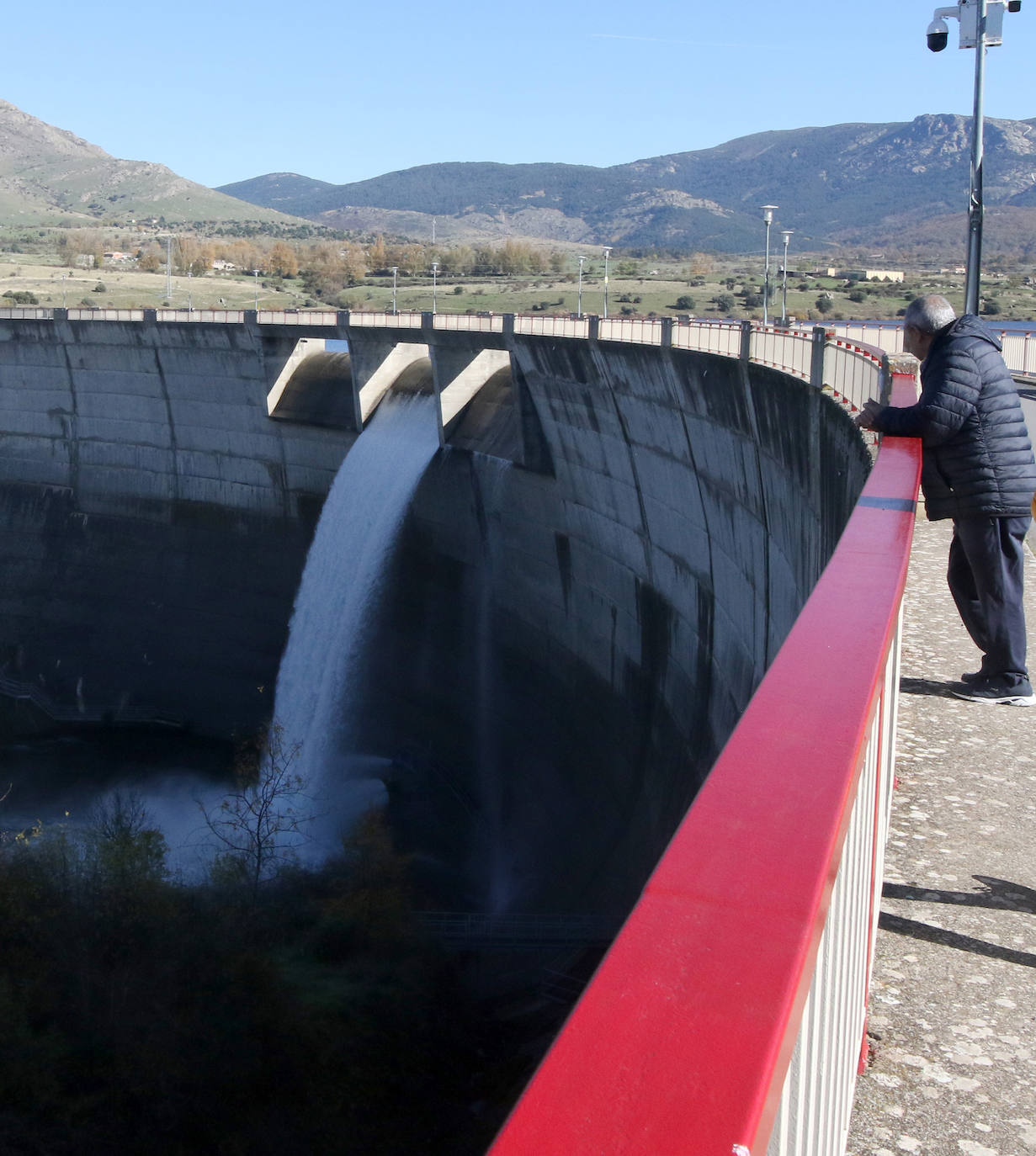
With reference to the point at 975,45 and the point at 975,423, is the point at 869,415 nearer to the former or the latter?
the point at 975,423

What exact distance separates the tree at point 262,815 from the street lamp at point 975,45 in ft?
51.4

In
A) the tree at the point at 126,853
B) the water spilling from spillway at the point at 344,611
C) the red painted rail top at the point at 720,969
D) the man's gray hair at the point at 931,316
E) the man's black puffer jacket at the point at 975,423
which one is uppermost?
the man's gray hair at the point at 931,316

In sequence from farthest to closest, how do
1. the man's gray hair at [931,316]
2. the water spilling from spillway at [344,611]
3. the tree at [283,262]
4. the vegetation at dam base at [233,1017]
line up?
the tree at [283,262], the water spilling from spillway at [344,611], the vegetation at dam base at [233,1017], the man's gray hair at [931,316]

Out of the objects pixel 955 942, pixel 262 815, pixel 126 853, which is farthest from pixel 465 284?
pixel 955 942

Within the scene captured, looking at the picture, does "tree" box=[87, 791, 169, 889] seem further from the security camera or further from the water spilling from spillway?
the security camera

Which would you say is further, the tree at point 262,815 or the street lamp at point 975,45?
the tree at point 262,815

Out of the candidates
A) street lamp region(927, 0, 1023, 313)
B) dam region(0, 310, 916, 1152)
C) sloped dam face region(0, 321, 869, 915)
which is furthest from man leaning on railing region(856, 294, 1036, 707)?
street lamp region(927, 0, 1023, 313)

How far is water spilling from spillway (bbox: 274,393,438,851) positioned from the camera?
26859mm

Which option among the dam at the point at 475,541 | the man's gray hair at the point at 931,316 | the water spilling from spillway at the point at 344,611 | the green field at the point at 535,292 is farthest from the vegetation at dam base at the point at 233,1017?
the green field at the point at 535,292

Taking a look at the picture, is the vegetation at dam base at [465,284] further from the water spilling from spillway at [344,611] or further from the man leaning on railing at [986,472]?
the man leaning on railing at [986,472]

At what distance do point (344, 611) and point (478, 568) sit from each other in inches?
144

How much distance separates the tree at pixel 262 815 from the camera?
24.5 metres

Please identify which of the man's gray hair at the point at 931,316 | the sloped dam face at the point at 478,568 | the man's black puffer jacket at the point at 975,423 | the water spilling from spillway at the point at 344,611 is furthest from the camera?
the water spilling from spillway at the point at 344,611

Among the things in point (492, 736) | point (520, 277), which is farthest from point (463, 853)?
point (520, 277)
